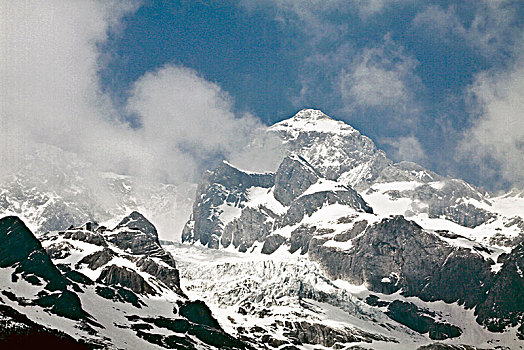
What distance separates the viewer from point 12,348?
200 metres
